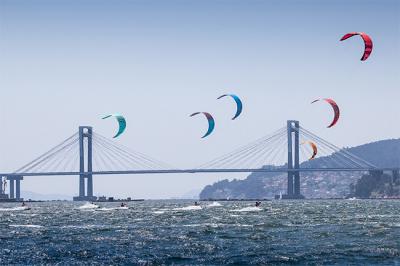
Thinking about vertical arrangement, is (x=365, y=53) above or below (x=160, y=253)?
above

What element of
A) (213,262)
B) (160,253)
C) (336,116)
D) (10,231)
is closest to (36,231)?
(10,231)

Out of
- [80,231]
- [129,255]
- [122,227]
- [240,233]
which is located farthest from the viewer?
[122,227]

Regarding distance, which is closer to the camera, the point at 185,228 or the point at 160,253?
the point at 160,253

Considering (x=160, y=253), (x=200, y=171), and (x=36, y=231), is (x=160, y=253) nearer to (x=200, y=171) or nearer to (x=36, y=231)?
(x=36, y=231)

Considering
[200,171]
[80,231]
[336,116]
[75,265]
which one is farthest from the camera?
[200,171]

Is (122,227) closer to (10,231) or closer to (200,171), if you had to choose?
(10,231)

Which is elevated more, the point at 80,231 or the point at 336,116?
the point at 336,116

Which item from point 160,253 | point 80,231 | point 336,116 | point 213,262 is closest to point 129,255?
point 160,253

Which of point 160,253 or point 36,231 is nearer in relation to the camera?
point 160,253

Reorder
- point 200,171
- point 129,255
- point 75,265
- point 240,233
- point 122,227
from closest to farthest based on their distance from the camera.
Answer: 1. point 75,265
2. point 129,255
3. point 240,233
4. point 122,227
5. point 200,171
